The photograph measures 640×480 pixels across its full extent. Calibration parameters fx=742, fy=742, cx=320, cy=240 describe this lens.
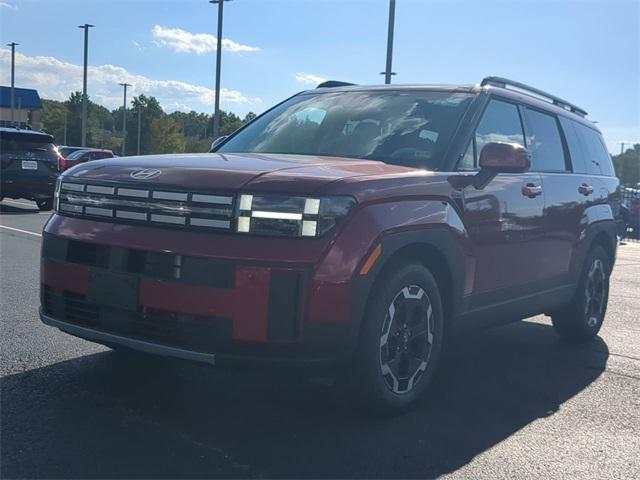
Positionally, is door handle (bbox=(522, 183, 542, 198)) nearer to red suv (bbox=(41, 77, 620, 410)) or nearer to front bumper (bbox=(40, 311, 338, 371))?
red suv (bbox=(41, 77, 620, 410))

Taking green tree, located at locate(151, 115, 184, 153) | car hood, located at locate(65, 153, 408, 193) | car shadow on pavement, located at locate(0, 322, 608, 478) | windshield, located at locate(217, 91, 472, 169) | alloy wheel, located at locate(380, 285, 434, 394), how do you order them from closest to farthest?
car shadow on pavement, located at locate(0, 322, 608, 478), car hood, located at locate(65, 153, 408, 193), alloy wheel, located at locate(380, 285, 434, 394), windshield, located at locate(217, 91, 472, 169), green tree, located at locate(151, 115, 184, 153)

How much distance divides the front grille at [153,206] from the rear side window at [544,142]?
2.74 metres

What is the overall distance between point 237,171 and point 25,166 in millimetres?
13816

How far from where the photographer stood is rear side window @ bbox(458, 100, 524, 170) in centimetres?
456

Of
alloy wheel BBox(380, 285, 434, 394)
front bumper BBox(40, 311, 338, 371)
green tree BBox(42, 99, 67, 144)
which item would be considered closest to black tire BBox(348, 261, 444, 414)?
alloy wheel BBox(380, 285, 434, 394)

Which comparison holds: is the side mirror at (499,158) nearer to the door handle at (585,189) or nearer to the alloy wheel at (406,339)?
the alloy wheel at (406,339)

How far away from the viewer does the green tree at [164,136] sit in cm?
7262

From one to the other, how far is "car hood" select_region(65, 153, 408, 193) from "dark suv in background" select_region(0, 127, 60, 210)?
1287 cm

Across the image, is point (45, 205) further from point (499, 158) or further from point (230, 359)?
point (230, 359)

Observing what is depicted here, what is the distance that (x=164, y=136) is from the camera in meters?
73.0

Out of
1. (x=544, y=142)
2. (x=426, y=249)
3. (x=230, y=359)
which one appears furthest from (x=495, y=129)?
(x=230, y=359)

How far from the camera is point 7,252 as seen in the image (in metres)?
9.36

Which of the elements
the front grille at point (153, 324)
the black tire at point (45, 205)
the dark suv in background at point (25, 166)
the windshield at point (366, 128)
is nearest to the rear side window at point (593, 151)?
the windshield at point (366, 128)

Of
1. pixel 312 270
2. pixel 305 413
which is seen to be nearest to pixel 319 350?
pixel 312 270
